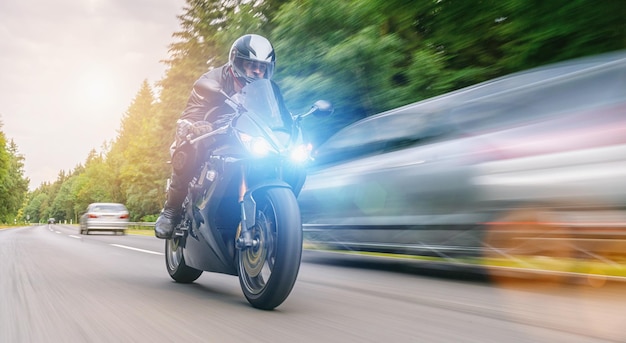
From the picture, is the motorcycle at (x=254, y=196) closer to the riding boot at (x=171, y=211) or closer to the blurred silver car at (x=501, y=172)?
the riding boot at (x=171, y=211)

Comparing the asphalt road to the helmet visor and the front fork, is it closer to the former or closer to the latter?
the front fork

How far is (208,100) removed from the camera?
502 centimetres

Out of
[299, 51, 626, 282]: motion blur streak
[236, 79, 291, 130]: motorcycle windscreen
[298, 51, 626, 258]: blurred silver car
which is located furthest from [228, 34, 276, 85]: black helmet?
[298, 51, 626, 258]: blurred silver car

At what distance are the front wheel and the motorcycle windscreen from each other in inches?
20.1

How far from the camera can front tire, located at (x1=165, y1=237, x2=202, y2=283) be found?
554 centimetres

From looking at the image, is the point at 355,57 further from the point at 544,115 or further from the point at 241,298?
the point at 241,298

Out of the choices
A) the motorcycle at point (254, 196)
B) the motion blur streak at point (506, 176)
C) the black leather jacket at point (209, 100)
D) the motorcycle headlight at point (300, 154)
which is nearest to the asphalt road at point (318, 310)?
the motorcycle at point (254, 196)

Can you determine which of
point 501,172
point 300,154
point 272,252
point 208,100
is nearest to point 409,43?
point 501,172

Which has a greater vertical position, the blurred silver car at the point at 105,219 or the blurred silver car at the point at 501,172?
the blurred silver car at the point at 105,219

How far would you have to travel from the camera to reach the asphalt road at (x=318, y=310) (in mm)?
3322

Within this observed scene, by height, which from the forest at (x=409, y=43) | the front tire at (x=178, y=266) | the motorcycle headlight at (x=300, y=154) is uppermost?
the forest at (x=409, y=43)

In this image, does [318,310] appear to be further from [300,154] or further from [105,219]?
[105,219]

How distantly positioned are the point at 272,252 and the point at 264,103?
102 centimetres

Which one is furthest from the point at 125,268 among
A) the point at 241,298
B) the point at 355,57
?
the point at 355,57
